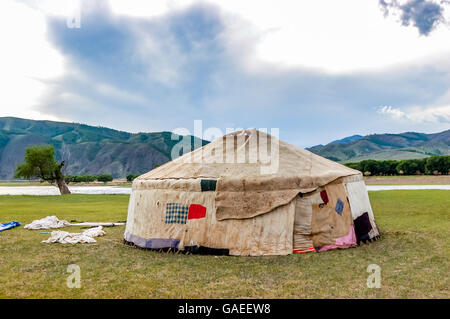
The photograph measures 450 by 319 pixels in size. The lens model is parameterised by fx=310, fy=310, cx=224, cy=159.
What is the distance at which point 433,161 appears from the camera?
172ft

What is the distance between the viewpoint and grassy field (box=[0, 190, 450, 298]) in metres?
3.96

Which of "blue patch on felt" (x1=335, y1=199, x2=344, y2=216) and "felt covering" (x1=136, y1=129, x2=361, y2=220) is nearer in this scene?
"felt covering" (x1=136, y1=129, x2=361, y2=220)

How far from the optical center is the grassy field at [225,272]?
3959mm

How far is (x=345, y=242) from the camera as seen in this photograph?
6.26 meters

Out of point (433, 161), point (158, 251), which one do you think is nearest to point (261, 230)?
point (158, 251)

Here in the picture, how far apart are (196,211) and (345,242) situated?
10.1 ft

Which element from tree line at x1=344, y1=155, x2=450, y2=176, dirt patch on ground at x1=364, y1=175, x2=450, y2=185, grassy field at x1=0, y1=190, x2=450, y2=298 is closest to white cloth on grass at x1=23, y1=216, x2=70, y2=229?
→ grassy field at x1=0, y1=190, x2=450, y2=298

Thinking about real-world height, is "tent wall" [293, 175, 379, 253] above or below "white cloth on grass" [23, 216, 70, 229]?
above

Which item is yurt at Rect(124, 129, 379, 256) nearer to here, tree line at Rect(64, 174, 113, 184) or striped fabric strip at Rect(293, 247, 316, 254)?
striped fabric strip at Rect(293, 247, 316, 254)

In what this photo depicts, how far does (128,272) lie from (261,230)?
8.03 feet

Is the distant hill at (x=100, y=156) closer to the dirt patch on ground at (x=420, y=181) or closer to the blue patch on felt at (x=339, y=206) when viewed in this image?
the dirt patch on ground at (x=420, y=181)

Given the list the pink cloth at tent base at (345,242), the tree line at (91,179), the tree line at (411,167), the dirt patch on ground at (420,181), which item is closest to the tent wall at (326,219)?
the pink cloth at tent base at (345,242)

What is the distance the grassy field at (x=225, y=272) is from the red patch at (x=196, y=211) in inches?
29.8

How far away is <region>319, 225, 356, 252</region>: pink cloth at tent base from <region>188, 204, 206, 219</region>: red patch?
93.8 inches
